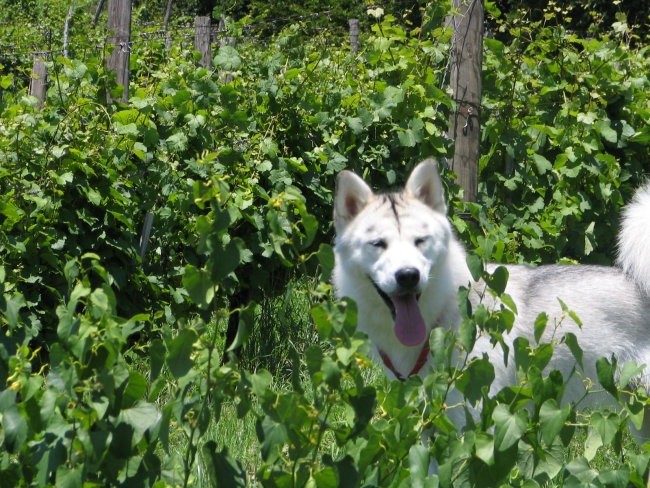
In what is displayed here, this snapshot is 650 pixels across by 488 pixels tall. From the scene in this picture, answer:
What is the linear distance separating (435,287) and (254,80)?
2.11 metres

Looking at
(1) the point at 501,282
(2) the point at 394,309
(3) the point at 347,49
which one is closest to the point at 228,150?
(2) the point at 394,309

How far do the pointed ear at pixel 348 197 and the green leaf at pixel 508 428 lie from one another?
2.13m

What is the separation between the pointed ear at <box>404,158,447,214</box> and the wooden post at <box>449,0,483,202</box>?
1295 mm

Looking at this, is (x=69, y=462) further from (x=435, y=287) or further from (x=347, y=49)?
(x=347, y=49)

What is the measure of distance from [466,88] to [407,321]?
6.57 feet

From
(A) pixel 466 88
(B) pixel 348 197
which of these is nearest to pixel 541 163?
(A) pixel 466 88

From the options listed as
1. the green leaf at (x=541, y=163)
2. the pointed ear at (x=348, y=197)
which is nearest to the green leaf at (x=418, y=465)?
the pointed ear at (x=348, y=197)

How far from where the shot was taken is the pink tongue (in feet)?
13.1

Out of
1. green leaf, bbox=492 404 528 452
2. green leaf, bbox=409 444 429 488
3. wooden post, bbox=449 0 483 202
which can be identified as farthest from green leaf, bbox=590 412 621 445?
wooden post, bbox=449 0 483 202

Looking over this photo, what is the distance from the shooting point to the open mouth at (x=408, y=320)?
3.98 m

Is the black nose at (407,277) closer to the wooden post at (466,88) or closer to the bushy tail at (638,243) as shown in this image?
the bushy tail at (638,243)

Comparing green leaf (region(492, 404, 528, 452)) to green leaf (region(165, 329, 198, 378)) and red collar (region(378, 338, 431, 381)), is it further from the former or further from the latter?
red collar (region(378, 338, 431, 381))

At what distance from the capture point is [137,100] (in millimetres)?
4902

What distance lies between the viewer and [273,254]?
5293mm
